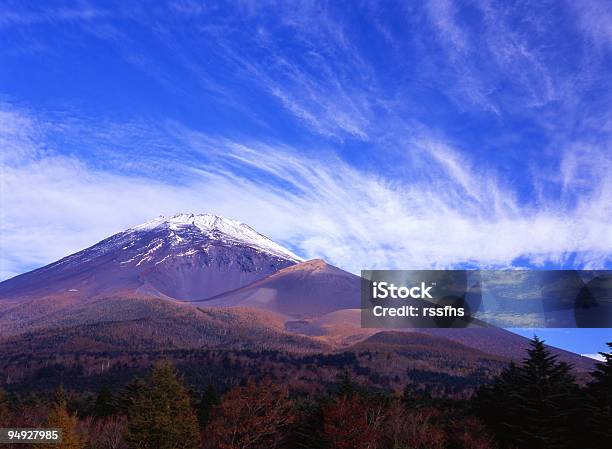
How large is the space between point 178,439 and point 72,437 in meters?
6.93

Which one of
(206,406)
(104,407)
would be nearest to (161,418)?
(206,406)

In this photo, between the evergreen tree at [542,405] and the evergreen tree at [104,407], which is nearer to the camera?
the evergreen tree at [542,405]

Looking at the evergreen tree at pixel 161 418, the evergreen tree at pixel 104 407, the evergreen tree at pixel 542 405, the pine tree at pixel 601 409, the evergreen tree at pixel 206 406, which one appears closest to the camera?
the pine tree at pixel 601 409

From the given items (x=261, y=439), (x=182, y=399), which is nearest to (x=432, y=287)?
(x=261, y=439)

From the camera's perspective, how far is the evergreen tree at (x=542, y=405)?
3559cm

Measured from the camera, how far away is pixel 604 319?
1534 inches

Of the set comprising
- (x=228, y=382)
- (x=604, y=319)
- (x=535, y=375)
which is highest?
(x=604, y=319)

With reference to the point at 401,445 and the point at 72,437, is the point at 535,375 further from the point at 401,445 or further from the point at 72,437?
the point at 72,437

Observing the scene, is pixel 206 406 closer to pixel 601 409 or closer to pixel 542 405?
pixel 542 405

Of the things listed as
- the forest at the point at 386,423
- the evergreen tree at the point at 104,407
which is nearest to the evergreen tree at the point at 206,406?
the evergreen tree at the point at 104,407

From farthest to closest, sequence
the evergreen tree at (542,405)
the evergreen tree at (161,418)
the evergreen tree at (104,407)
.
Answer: the evergreen tree at (104,407) < the evergreen tree at (542,405) < the evergreen tree at (161,418)

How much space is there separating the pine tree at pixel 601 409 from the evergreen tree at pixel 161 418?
24205mm

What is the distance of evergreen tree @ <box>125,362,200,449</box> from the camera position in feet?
111

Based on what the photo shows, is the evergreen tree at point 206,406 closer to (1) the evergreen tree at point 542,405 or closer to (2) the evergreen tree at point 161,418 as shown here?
(2) the evergreen tree at point 161,418
